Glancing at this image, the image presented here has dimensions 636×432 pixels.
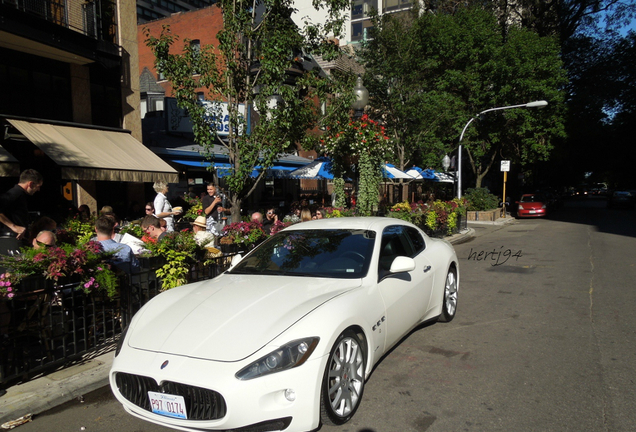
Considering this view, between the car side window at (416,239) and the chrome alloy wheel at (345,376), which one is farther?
the car side window at (416,239)

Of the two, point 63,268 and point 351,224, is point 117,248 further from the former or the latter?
point 351,224

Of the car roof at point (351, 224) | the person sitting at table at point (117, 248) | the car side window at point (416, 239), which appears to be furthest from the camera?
the person sitting at table at point (117, 248)

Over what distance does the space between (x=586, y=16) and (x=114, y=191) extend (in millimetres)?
39301

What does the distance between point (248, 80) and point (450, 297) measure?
5.52 meters

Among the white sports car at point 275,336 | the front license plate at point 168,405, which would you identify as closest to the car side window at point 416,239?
the white sports car at point 275,336

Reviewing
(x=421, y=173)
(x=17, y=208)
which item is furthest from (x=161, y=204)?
(x=421, y=173)

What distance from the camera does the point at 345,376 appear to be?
3.36 m

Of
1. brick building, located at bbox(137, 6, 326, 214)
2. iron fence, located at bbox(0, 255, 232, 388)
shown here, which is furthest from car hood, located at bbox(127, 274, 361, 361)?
brick building, located at bbox(137, 6, 326, 214)

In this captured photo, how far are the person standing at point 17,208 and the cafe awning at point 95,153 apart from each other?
4.43 m


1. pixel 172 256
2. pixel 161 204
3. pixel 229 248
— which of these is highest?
pixel 161 204

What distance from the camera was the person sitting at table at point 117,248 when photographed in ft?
17.9

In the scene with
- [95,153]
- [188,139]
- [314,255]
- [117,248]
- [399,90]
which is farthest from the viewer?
[399,90]

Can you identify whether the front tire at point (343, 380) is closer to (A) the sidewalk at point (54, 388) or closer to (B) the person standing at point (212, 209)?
(A) the sidewalk at point (54, 388)

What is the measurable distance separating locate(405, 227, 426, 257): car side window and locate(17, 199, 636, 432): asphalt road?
103 cm
